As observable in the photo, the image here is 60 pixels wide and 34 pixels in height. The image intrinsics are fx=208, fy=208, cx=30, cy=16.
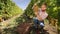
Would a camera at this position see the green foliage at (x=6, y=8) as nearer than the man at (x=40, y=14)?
No

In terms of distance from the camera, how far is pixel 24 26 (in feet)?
17.1

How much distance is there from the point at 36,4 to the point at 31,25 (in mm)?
551

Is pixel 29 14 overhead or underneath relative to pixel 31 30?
overhead

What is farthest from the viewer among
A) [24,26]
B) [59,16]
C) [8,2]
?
[8,2]

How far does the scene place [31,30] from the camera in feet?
16.5

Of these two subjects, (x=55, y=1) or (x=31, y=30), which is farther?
(x=31, y=30)

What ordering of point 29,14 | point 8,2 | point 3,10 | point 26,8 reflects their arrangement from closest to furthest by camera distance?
point 29,14, point 26,8, point 3,10, point 8,2

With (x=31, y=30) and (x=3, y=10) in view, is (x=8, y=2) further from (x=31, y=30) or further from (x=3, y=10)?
(x=31, y=30)

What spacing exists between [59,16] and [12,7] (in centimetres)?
450

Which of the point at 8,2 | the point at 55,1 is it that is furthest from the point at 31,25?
the point at 8,2

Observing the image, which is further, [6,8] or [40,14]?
[6,8]

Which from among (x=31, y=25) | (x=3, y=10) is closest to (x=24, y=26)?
(x=31, y=25)

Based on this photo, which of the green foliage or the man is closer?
the man

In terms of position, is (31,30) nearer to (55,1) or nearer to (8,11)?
(55,1)
